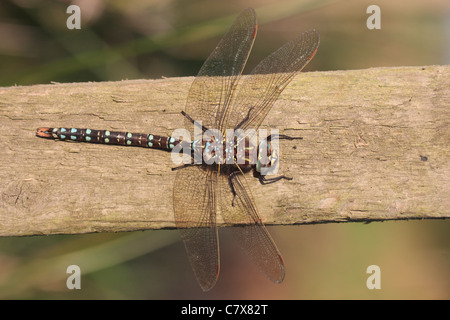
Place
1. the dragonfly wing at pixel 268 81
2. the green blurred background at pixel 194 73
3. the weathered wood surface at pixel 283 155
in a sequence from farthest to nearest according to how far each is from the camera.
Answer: the green blurred background at pixel 194 73 < the dragonfly wing at pixel 268 81 < the weathered wood surface at pixel 283 155

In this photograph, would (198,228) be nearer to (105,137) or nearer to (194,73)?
(105,137)

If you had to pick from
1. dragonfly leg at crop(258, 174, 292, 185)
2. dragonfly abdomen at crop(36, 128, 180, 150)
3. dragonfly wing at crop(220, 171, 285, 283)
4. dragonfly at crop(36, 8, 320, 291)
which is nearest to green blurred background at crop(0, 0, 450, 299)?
dragonfly at crop(36, 8, 320, 291)

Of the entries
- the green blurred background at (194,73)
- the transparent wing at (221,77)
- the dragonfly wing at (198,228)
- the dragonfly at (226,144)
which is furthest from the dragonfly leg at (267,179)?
the green blurred background at (194,73)

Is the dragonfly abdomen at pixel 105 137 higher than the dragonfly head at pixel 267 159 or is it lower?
higher

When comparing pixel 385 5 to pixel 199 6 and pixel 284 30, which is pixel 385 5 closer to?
pixel 284 30

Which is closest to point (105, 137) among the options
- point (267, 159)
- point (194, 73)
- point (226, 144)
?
point (226, 144)

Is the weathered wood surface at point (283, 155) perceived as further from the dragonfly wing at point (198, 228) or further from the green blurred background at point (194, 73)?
the green blurred background at point (194, 73)
